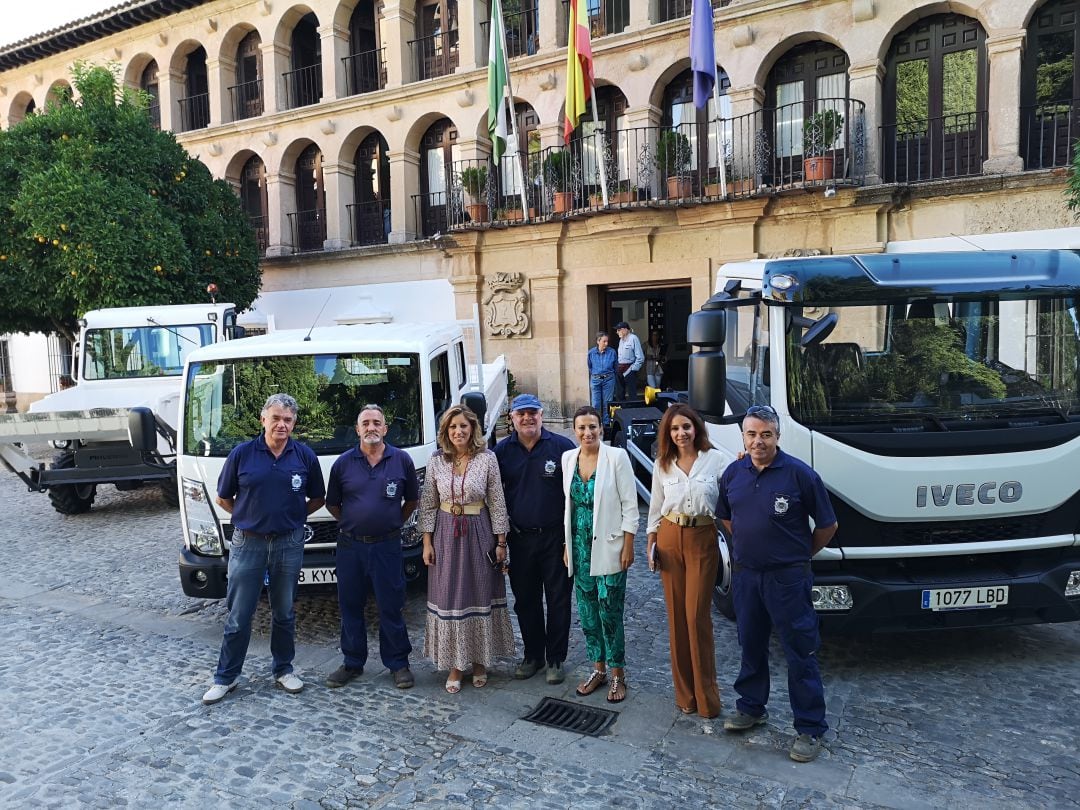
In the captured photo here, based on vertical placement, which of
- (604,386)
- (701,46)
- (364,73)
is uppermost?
(364,73)

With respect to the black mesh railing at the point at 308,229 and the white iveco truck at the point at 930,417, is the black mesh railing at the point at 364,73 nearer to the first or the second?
the black mesh railing at the point at 308,229

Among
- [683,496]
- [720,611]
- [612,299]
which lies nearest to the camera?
[683,496]

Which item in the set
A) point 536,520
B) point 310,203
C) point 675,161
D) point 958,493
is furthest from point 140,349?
point 310,203

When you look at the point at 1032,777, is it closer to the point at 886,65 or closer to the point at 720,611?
the point at 720,611

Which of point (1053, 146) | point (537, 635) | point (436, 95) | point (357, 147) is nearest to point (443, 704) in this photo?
point (537, 635)

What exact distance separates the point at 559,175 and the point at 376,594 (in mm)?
13505

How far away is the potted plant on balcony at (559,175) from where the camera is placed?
667 inches

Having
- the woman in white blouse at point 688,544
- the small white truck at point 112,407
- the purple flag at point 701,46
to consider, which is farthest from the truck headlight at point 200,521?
the purple flag at point 701,46

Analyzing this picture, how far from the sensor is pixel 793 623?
4168 millimetres

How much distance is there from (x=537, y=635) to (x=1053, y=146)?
13.0 metres

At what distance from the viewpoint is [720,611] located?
249 inches

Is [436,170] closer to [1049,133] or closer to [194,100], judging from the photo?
[194,100]

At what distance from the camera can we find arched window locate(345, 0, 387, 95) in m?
21.0

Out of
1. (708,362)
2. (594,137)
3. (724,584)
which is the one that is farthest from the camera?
(594,137)
